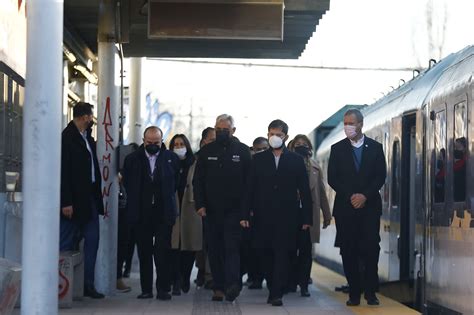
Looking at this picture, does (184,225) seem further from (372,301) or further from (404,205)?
(404,205)

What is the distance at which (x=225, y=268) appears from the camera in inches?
452

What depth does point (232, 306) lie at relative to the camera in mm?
11289

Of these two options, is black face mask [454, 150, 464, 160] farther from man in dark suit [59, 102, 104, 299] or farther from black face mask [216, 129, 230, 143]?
man in dark suit [59, 102, 104, 299]

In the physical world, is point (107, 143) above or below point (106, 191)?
above

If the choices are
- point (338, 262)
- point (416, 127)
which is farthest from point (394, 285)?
point (338, 262)

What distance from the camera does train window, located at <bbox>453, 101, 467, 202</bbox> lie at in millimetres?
10031

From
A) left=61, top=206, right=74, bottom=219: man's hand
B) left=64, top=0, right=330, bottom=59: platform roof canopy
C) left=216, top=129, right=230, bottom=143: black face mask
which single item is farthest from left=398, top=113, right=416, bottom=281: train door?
left=61, top=206, right=74, bottom=219: man's hand

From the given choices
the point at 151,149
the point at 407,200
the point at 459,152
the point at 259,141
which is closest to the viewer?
the point at 459,152

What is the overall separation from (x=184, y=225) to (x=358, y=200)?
2.43 metres

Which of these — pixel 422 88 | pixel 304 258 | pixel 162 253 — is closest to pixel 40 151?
pixel 162 253

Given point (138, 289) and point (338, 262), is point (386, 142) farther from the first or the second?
point (338, 262)

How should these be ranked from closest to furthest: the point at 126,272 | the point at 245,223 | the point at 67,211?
the point at 67,211 → the point at 245,223 → the point at 126,272

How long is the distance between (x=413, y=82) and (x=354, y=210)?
3.99 meters

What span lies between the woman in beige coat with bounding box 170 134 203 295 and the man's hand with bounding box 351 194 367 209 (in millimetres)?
2221
